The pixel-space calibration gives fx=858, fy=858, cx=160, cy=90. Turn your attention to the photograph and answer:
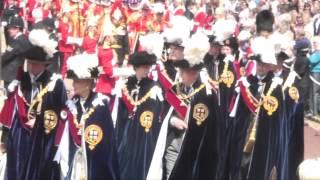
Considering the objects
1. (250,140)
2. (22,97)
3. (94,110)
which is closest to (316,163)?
(94,110)

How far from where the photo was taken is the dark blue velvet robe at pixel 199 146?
8.95 metres

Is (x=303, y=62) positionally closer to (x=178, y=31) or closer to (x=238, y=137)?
(x=178, y=31)

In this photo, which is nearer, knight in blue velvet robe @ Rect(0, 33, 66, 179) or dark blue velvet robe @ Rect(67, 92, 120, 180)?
dark blue velvet robe @ Rect(67, 92, 120, 180)

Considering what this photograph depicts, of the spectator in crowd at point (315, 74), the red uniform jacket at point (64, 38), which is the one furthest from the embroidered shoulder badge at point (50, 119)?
the spectator in crowd at point (315, 74)

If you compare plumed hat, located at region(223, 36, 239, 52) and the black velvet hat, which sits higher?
plumed hat, located at region(223, 36, 239, 52)

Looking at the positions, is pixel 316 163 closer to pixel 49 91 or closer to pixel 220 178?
pixel 49 91

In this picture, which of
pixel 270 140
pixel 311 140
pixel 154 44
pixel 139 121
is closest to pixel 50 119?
pixel 139 121

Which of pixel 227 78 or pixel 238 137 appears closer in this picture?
pixel 238 137

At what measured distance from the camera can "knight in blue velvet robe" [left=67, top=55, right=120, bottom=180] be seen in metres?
7.86

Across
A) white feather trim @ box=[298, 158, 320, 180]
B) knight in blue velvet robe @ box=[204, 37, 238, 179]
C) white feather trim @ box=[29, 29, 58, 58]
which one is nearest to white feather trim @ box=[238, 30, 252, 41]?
knight in blue velvet robe @ box=[204, 37, 238, 179]

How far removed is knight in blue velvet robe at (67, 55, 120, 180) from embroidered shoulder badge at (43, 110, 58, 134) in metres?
0.45

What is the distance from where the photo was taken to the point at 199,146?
9.00 metres

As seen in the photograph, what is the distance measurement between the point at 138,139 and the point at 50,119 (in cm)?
121

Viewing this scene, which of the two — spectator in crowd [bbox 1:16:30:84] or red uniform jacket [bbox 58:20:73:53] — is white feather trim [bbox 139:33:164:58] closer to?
spectator in crowd [bbox 1:16:30:84]
